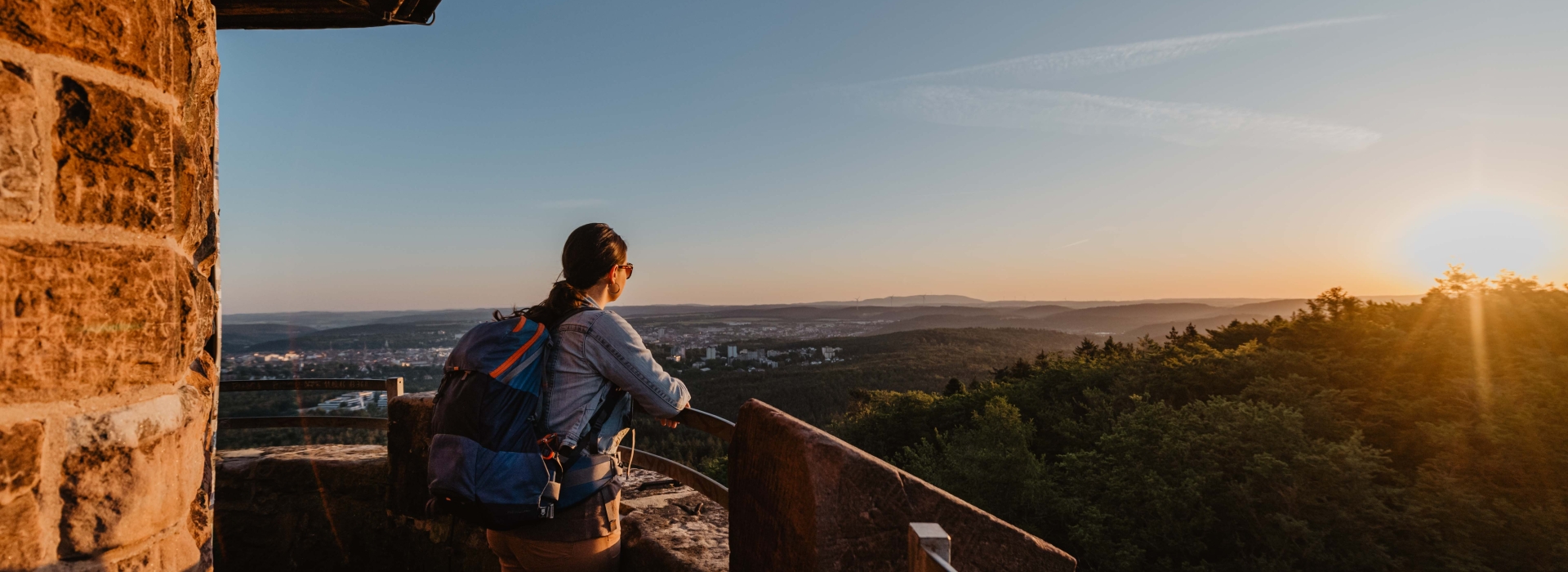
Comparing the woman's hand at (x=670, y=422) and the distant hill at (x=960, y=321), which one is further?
the distant hill at (x=960, y=321)

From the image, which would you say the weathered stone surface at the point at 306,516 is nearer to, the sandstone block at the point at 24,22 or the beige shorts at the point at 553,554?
the beige shorts at the point at 553,554

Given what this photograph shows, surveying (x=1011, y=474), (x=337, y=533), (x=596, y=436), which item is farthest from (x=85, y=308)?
(x=1011, y=474)

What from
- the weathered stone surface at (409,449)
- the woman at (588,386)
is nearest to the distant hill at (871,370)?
the weathered stone surface at (409,449)

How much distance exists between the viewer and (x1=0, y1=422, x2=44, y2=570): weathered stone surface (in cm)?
90

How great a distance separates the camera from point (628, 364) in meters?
1.83

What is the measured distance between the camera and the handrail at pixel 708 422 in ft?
7.04

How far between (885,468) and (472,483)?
3.76 ft

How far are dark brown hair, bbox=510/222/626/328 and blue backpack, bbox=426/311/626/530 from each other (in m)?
0.15

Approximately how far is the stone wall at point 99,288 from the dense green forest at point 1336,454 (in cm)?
1697

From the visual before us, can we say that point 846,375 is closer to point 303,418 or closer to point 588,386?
point 303,418

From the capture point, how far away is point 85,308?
1.00 m

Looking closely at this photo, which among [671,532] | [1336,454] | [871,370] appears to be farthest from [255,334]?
[1336,454]

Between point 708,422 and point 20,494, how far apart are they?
1.59 meters

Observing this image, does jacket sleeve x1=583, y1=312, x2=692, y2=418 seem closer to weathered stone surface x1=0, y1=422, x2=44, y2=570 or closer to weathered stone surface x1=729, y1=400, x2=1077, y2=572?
weathered stone surface x1=729, y1=400, x2=1077, y2=572
